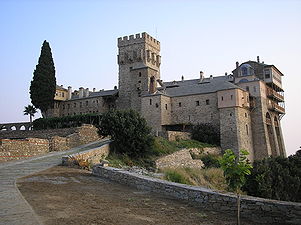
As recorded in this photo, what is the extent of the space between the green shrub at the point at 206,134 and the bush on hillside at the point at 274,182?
18877mm

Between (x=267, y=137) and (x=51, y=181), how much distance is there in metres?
37.0

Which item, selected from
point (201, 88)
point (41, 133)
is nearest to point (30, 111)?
point (41, 133)

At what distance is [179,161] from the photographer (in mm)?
31422

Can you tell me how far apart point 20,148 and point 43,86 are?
89.0 feet

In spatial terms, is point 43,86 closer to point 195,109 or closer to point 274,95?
point 195,109

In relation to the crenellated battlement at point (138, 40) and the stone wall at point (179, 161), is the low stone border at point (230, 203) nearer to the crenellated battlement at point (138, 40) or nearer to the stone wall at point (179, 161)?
the stone wall at point (179, 161)

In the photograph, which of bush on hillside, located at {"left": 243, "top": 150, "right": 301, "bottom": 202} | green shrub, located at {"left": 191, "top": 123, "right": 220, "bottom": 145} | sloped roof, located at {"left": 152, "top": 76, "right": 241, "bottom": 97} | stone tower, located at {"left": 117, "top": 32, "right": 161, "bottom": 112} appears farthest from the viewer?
stone tower, located at {"left": 117, "top": 32, "right": 161, "bottom": 112}

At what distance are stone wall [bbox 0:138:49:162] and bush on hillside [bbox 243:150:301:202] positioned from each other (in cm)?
1500

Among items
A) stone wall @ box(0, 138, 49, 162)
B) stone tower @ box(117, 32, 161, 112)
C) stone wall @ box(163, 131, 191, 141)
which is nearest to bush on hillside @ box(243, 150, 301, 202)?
stone wall @ box(0, 138, 49, 162)

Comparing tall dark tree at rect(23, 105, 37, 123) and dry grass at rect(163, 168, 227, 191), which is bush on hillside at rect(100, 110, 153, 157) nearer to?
dry grass at rect(163, 168, 227, 191)

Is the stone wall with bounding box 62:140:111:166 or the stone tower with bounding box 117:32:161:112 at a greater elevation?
the stone tower with bounding box 117:32:161:112

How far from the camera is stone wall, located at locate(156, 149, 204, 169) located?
27.7 m

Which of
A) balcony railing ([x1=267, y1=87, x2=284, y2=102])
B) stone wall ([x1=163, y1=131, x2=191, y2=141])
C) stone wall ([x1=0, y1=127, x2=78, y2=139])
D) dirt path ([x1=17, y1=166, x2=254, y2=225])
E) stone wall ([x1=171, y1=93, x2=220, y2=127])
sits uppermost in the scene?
balcony railing ([x1=267, y1=87, x2=284, y2=102])

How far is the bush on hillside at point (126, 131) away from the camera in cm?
2547
